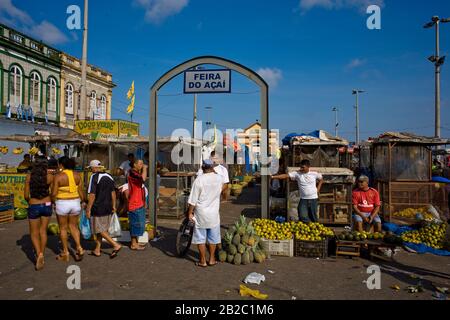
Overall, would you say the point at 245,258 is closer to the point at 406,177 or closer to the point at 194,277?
the point at 194,277

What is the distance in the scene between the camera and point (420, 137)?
11.2 metres

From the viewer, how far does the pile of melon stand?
640 centimetres

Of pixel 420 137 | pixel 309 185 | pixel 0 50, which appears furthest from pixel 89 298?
pixel 0 50

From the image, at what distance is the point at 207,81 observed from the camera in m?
8.20

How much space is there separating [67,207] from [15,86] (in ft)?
78.5

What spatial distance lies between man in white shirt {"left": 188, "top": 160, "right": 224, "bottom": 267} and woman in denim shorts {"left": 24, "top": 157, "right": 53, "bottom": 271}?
105 inches

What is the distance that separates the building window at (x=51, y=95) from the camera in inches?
1125

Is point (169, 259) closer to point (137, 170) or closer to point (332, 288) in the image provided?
point (137, 170)

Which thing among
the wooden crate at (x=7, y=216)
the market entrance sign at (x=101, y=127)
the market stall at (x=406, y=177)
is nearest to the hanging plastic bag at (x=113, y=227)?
the wooden crate at (x=7, y=216)

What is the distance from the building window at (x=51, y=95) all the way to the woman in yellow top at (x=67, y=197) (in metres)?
25.8

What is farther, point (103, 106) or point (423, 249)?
point (103, 106)

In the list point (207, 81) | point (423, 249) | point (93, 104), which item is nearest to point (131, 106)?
point (93, 104)

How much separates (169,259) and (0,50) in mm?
24495

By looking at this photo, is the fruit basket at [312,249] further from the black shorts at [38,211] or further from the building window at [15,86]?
the building window at [15,86]
